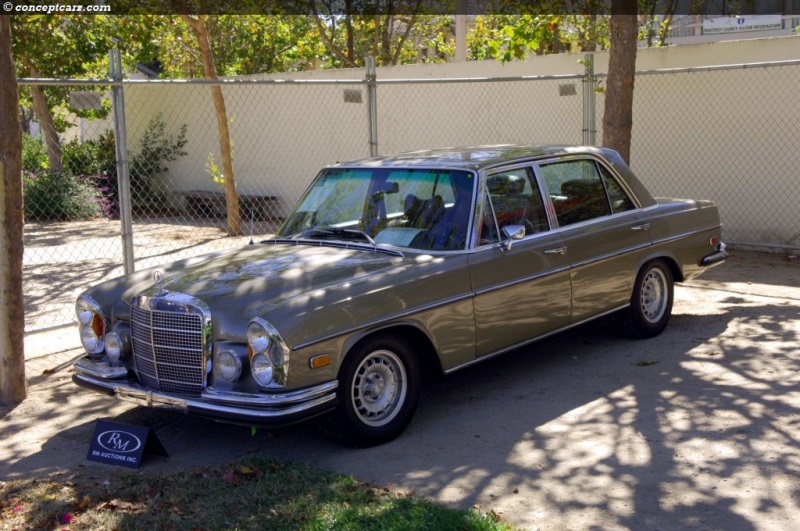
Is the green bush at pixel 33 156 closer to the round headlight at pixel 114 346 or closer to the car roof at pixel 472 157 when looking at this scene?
the car roof at pixel 472 157

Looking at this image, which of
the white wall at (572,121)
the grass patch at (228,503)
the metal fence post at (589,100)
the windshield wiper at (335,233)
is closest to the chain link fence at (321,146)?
the white wall at (572,121)

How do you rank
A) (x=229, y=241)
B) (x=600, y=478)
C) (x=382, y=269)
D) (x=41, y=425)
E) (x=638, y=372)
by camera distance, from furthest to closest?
1. (x=229, y=241)
2. (x=638, y=372)
3. (x=41, y=425)
4. (x=382, y=269)
5. (x=600, y=478)

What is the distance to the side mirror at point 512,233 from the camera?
6160mm

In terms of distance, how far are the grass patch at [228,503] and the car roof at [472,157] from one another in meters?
2.40

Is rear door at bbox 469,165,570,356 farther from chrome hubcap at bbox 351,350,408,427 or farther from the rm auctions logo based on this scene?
the rm auctions logo

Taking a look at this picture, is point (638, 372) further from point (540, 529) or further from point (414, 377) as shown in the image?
point (540, 529)

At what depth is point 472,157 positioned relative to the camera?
669 centimetres

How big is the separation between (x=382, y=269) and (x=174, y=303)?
126cm

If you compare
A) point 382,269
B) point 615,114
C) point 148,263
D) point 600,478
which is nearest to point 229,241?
point 148,263

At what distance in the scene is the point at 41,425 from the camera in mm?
6242

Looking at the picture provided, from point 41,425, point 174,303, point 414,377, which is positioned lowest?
point 41,425

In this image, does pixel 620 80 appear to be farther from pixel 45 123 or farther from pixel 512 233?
pixel 45 123

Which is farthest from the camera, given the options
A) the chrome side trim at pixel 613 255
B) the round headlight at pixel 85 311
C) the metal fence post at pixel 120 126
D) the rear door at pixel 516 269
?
the metal fence post at pixel 120 126

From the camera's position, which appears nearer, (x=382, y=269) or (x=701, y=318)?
(x=382, y=269)
